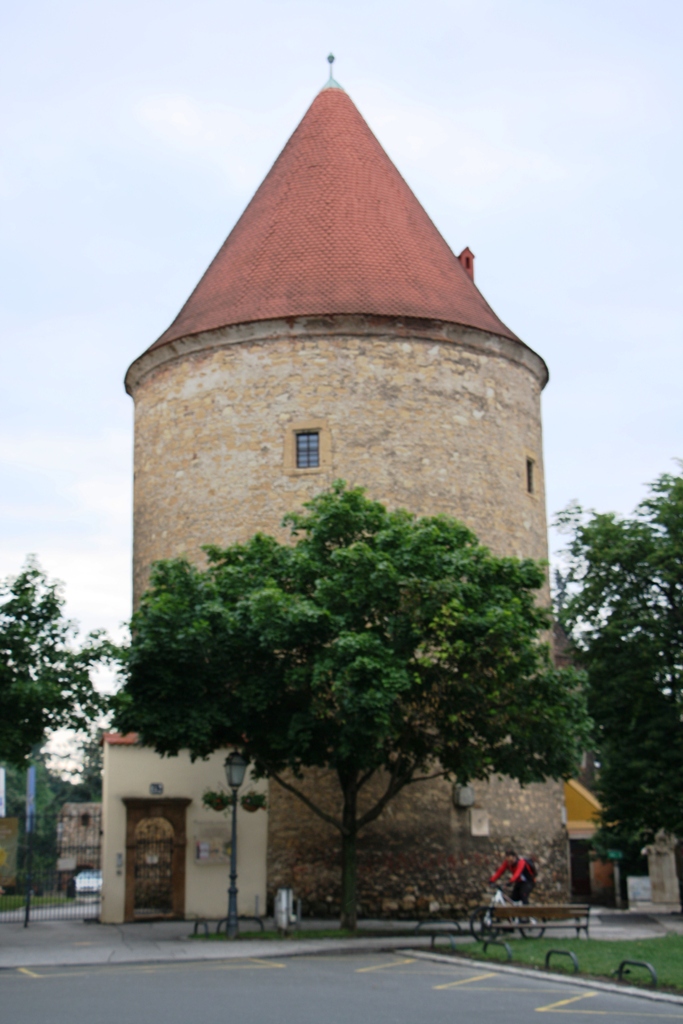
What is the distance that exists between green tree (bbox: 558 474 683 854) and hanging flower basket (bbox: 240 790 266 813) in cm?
706

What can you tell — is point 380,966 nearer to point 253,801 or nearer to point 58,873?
point 253,801

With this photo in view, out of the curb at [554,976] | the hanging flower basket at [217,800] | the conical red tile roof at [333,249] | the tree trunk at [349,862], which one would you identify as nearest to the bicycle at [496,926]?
the curb at [554,976]

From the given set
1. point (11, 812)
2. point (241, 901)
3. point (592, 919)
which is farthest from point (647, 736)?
point (11, 812)

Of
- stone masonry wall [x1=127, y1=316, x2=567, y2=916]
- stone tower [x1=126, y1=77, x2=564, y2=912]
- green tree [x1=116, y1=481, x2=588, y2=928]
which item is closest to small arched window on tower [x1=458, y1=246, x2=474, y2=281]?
stone tower [x1=126, y1=77, x2=564, y2=912]

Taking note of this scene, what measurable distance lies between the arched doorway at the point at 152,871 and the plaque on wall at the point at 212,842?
1257 mm

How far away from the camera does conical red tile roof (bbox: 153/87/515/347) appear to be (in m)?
22.8

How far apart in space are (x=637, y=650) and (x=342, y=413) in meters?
7.35

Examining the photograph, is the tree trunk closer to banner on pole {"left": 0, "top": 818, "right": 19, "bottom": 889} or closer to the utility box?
the utility box

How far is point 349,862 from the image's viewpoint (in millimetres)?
17250

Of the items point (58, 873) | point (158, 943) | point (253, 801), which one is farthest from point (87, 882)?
point (158, 943)

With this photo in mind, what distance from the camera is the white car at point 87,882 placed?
37.4 metres

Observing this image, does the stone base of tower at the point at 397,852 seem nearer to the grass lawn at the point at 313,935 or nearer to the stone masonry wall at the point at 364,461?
the stone masonry wall at the point at 364,461

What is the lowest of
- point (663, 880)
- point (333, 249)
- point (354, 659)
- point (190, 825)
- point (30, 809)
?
point (663, 880)

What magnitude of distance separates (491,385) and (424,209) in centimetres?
522
